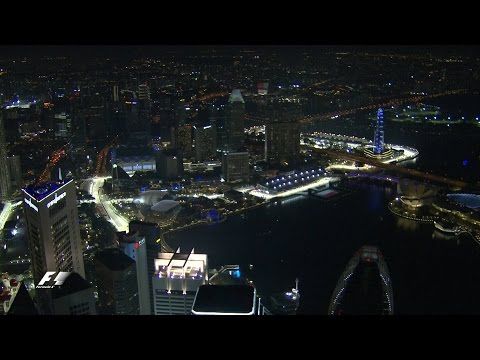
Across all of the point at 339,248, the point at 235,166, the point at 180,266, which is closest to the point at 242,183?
the point at 235,166

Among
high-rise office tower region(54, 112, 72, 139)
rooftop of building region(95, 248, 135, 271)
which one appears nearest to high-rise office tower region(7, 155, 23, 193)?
high-rise office tower region(54, 112, 72, 139)

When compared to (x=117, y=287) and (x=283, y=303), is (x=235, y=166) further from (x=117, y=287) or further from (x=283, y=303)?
(x=117, y=287)

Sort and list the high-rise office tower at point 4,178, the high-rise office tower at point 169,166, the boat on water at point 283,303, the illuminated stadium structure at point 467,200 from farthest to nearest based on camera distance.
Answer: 1. the high-rise office tower at point 169,166
2. the high-rise office tower at point 4,178
3. the illuminated stadium structure at point 467,200
4. the boat on water at point 283,303

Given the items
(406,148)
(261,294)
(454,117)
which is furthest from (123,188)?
(454,117)

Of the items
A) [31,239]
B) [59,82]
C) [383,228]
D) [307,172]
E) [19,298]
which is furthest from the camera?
[59,82]

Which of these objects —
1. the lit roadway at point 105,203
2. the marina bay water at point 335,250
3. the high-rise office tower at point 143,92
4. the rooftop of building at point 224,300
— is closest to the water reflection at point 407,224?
the marina bay water at point 335,250

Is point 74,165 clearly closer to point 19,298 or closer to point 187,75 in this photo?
point 187,75

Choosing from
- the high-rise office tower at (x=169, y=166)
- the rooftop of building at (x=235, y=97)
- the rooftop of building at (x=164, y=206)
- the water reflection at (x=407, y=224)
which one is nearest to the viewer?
the water reflection at (x=407, y=224)

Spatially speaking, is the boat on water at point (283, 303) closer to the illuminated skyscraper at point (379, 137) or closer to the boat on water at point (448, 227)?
the boat on water at point (448, 227)
